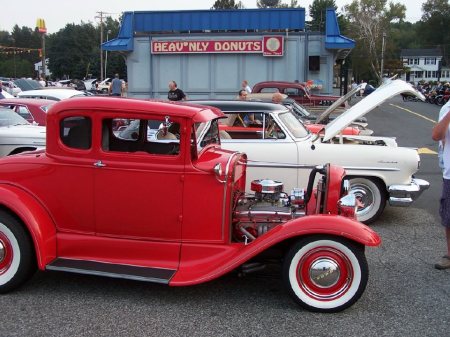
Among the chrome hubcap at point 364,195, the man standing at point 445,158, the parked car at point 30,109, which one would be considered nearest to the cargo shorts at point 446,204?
the man standing at point 445,158

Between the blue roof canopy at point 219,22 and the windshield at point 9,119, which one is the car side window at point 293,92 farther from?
the windshield at point 9,119

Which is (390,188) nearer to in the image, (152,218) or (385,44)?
(152,218)

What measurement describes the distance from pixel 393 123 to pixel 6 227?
19.5 m

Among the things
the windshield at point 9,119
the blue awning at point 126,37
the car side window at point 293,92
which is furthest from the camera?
the blue awning at point 126,37

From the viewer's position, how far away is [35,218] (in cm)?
431

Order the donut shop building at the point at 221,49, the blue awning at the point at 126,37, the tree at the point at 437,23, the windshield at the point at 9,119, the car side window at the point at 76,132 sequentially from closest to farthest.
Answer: the car side window at the point at 76,132, the windshield at the point at 9,119, the donut shop building at the point at 221,49, the blue awning at the point at 126,37, the tree at the point at 437,23

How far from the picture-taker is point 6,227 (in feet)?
14.2

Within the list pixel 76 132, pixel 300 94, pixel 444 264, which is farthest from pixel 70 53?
pixel 444 264

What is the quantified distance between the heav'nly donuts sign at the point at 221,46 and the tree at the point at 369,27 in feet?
163

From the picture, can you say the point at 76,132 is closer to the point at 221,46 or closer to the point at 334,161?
the point at 334,161

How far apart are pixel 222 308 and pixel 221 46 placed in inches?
742

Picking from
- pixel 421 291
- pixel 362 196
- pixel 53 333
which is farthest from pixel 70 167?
pixel 362 196

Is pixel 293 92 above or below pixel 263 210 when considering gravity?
above

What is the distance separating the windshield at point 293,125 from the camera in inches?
280
